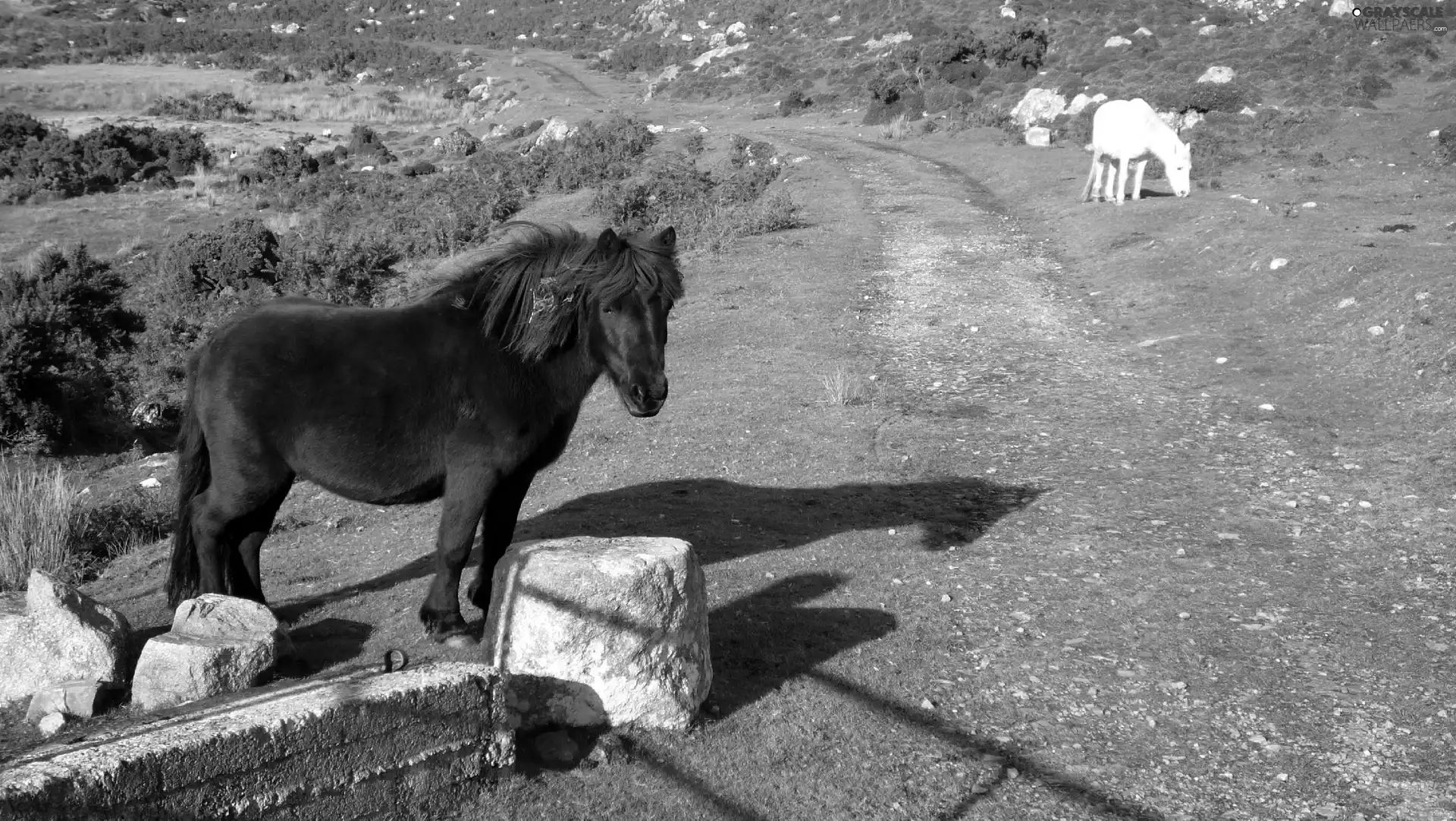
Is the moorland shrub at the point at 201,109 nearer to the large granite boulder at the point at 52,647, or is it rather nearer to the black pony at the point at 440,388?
the black pony at the point at 440,388

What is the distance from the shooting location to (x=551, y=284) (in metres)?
6.40

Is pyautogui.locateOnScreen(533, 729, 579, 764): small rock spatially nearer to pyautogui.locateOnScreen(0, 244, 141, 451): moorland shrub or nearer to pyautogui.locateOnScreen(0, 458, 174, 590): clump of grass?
pyautogui.locateOnScreen(0, 458, 174, 590): clump of grass

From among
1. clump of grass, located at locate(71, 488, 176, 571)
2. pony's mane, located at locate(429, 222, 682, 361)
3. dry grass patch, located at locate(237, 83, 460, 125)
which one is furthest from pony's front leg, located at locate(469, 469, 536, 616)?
dry grass patch, located at locate(237, 83, 460, 125)

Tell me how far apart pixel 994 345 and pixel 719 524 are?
753cm

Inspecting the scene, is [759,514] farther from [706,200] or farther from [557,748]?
[706,200]

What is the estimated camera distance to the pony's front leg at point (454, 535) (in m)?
6.22

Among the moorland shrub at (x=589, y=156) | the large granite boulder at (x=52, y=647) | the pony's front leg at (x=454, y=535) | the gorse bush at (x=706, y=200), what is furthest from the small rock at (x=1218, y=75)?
the large granite boulder at (x=52, y=647)

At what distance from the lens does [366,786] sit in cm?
458

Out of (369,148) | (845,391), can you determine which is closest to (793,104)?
(369,148)

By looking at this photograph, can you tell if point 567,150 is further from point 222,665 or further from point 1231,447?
point 222,665

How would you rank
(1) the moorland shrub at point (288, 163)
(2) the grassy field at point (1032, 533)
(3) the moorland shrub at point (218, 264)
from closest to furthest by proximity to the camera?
(2) the grassy field at point (1032, 533)
(3) the moorland shrub at point (218, 264)
(1) the moorland shrub at point (288, 163)

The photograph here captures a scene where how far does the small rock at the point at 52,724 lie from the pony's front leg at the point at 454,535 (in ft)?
5.97

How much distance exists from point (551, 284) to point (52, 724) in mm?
3224

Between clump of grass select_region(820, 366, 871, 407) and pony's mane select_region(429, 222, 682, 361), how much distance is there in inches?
255
